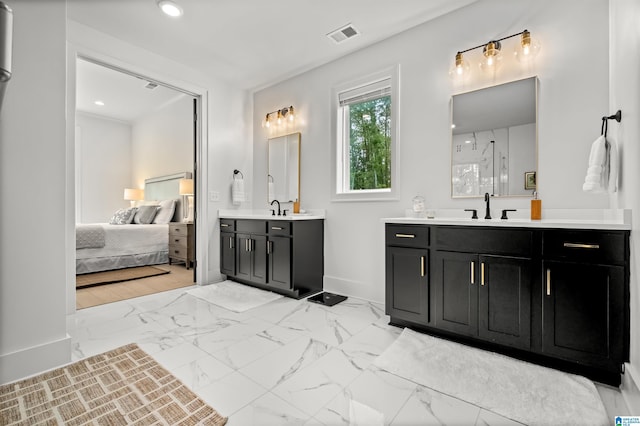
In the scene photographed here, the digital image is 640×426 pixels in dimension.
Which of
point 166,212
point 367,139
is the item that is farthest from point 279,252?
point 166,212

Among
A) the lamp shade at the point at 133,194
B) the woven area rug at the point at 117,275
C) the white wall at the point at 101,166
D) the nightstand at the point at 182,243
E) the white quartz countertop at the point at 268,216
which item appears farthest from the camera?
the lamp shade at the point at 133,194

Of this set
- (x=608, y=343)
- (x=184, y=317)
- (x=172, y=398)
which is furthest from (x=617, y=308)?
(x=184, y=317)

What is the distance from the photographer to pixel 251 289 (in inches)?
137

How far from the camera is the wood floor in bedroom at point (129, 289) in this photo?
121 inches

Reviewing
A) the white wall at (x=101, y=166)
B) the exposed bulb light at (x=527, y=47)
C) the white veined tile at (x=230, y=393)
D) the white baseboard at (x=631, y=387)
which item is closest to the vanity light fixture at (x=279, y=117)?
the exposed bulb light at (x=527, y=47)

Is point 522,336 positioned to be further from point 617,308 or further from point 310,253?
point 310,253

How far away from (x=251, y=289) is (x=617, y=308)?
120 inches

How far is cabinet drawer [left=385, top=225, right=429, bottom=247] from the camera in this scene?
2.25 metres

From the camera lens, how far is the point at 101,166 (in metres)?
6.38

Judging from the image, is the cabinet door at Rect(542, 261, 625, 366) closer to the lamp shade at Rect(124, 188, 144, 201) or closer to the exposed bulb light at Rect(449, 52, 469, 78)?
the exposed bulb light at Rect(449, 52, 469, 78)

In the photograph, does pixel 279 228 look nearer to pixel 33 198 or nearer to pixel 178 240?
pixel 33 198

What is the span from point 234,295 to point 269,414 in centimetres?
199

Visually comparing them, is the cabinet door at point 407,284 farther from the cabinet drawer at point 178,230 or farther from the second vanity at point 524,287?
the cabinet drawer at point 178,230

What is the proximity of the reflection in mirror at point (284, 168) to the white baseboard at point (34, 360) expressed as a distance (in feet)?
8.13
